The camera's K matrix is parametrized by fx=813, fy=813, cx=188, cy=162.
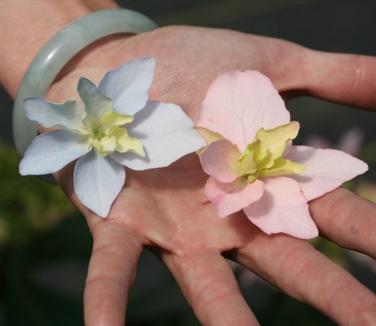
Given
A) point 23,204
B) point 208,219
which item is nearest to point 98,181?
point 208,219

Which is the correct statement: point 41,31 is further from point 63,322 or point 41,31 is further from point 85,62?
point 63,322

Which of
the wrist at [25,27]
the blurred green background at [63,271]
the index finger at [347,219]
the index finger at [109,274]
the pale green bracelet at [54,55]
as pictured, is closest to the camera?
the index finger at [109,274]

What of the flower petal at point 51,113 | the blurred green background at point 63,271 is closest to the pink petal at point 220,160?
→ the flower petal at point 51,113

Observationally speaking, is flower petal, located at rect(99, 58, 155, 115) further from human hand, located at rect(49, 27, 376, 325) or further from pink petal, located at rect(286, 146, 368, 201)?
pink petal, located at rect(286, 146, 368, 201)

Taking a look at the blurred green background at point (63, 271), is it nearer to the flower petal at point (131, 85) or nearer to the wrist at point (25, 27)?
the wrist at point (25, 27)

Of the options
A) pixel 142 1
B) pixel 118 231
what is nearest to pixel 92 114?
pixel 118 231

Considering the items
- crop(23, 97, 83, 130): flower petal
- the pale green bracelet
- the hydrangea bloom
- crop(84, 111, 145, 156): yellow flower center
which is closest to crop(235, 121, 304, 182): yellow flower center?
the hydrangea bloom
